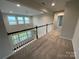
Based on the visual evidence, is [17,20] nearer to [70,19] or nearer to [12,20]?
[12,20]

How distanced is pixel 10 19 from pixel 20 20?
62.1 inches

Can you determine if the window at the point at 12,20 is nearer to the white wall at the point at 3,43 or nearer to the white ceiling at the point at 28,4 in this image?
the white ceiling at the point at 28,4

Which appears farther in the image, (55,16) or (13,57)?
(55,16)

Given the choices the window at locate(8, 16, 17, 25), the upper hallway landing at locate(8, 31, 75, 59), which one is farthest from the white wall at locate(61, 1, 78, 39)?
the window at locate(8, 16, 17, 25)

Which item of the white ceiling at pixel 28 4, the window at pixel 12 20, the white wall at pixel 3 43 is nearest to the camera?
the white wall at pixel 3 43

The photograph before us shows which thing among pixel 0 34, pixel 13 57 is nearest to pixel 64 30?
pixel 13 57

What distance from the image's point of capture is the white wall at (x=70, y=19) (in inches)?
129

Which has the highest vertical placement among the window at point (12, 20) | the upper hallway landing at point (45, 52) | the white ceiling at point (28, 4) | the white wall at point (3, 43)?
the white ceiling at point (28, 4)

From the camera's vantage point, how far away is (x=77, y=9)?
3.18 m

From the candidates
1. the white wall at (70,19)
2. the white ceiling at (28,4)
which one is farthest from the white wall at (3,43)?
the white wall at (70,19)

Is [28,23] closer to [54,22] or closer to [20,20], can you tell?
[20,20]

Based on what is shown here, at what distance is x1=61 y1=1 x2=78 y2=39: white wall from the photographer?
3.29 metres

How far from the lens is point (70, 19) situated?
11.4 ft

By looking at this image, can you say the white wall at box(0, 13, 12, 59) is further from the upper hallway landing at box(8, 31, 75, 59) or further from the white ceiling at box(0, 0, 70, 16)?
the white ceiling at box(0, 0, 70, 16)
